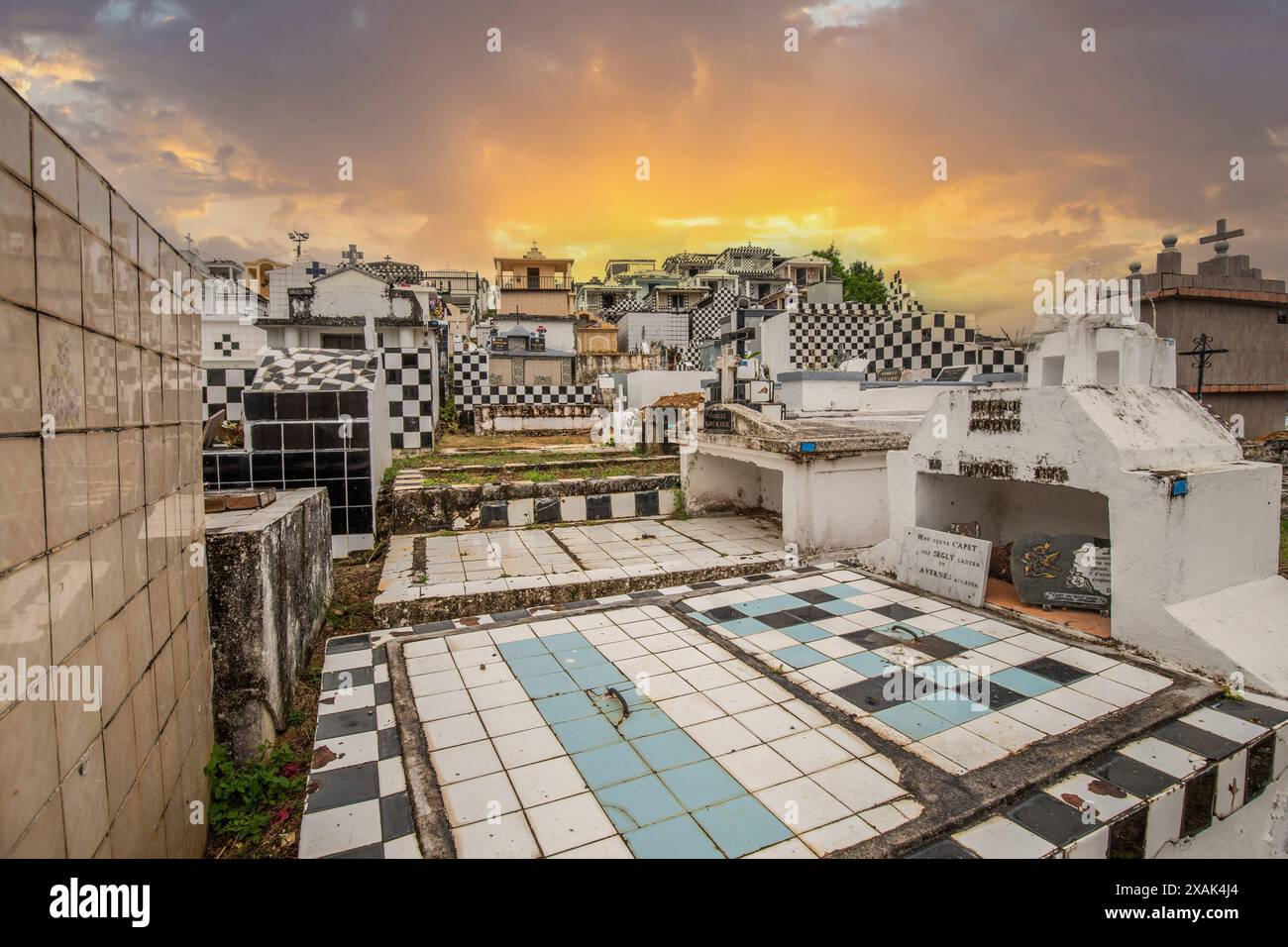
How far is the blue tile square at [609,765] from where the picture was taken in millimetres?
2926

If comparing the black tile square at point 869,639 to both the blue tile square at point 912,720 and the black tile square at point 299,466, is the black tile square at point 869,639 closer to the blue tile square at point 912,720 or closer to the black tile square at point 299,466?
the blue tile square at point 912,720

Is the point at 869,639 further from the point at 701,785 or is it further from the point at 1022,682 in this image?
the point at 701,785

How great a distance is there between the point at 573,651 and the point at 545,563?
6.99ft

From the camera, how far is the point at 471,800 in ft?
9.14

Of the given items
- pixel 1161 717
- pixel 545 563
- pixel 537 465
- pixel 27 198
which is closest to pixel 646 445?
pixel 537 465

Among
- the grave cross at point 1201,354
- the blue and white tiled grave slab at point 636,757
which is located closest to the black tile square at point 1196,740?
the blue and white tiled grave slab at point 636,757

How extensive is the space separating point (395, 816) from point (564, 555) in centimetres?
414

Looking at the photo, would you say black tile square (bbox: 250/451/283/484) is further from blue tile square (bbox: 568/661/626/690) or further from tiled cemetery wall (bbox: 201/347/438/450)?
blue tile square (bbox: 568/661/626/690)

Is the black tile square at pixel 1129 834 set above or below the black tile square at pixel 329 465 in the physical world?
below

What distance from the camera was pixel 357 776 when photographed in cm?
302

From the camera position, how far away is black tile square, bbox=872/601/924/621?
496cm

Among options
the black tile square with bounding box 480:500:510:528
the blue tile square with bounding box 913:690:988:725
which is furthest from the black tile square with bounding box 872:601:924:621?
the black tile square with bounding box 480:500:510:528

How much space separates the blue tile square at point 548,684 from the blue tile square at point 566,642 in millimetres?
403

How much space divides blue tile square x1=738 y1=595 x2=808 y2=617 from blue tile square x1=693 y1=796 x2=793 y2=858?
8.01 feet
